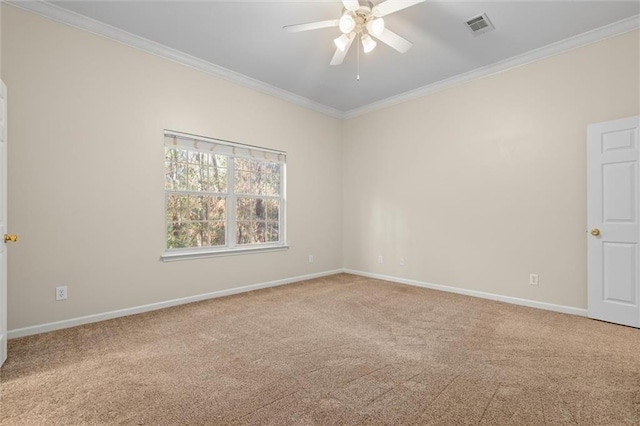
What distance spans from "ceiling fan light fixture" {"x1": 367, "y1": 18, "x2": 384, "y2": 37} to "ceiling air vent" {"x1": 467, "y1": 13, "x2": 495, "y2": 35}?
3.71 feet

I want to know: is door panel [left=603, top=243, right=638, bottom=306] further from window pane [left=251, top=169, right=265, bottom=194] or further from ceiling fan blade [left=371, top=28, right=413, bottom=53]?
window pane [left=251, top=169, right=265, bottom=194]

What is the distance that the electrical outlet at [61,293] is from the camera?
299cm

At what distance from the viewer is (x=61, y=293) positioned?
9.87 ft

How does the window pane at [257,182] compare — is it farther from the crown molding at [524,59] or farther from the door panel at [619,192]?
the door panel at [619,192]

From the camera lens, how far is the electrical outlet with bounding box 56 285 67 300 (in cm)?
299

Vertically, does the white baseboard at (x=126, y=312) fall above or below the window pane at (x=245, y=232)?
below

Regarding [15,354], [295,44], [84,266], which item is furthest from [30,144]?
[295,44]

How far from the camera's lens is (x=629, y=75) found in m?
3.16

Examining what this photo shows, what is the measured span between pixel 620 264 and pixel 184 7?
479cm

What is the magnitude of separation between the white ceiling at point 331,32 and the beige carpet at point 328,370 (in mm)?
2932

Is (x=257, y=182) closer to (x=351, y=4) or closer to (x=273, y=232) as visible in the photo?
(x=273, y=232)

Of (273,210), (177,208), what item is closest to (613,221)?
(273,210)

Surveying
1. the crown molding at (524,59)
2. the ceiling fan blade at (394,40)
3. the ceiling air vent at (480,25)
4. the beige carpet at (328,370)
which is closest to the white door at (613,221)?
the beige carpet at (328,370)

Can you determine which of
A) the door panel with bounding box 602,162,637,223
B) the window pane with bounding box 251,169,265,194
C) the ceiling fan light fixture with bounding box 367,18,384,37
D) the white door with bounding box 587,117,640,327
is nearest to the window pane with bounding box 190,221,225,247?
the window pane with bounding box 251,169,265,194
